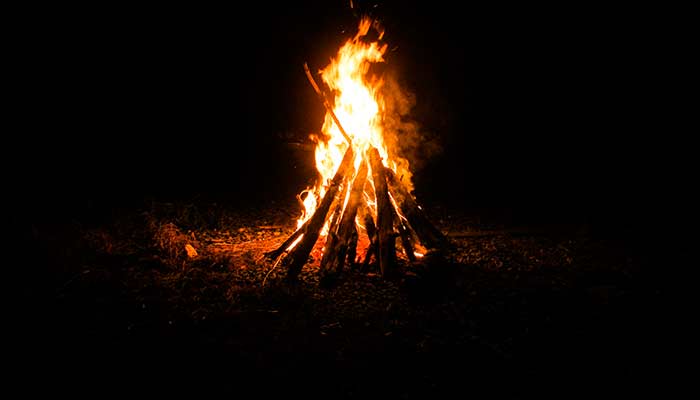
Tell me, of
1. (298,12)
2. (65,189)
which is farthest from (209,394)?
(298,12)

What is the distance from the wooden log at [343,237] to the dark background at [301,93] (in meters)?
4.29

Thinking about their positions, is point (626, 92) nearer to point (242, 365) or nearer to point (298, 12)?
Answer: point (298, 12)

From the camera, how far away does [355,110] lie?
252 inches

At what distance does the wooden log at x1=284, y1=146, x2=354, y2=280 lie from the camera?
5465 millimetres

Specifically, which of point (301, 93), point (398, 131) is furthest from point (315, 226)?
point (301, 93)

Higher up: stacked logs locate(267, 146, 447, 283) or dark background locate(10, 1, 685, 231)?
dark background locate(10, 1, 685, 231)

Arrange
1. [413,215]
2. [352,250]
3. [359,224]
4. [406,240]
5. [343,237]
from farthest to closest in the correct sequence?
1. [359,224]
2. [413,215]
3. [406,240]
4. [352,250]
5. [343,237]

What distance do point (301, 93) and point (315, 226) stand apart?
6866 millimetres

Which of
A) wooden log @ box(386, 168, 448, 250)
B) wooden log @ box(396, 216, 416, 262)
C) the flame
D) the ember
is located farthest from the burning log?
wooden log @ box(386, 168, 448, 250)

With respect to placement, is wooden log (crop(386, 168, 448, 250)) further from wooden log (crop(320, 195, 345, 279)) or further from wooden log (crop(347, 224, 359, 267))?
wooden log (crop(347, 224, 359, 267))

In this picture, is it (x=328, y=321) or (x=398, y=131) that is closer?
(x=328, y=321)

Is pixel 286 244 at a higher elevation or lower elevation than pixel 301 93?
lower

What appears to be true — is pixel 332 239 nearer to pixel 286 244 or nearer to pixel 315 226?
pixel 315 226

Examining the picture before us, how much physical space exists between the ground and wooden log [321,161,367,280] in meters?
0.22
